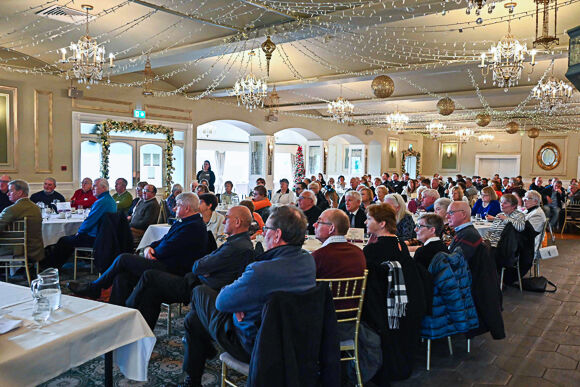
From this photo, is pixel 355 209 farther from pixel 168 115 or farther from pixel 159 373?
pixel 168 115

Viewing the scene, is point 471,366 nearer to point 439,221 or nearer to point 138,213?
point 439,221

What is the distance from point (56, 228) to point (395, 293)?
199 inches

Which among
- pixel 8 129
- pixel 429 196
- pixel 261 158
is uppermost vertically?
pixel 8 129

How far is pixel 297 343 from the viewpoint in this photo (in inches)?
89.7

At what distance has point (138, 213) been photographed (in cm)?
676

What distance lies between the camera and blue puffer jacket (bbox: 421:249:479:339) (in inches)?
137

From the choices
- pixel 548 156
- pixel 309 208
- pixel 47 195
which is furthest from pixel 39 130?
pixel 548 156

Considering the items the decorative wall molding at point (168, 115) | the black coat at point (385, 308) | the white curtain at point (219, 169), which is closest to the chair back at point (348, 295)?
the black coat at point (385, 308)

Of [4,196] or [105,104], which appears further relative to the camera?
[105,104]

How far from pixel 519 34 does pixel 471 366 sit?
19.4ft

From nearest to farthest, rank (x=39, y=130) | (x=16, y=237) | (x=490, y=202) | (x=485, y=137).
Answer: (x=16, y=237)
(x=490, y=202)
(x=39, y=130)
(x=485, y=137)

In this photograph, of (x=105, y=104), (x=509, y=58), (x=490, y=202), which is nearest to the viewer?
(x=509, y=58)

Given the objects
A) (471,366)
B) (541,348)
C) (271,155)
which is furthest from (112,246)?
A: (271,155)

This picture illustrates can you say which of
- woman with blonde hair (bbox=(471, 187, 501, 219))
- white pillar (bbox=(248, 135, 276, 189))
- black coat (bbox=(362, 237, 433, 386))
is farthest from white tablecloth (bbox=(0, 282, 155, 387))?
white pillar (bbox=(248, 135, 276, 189))
